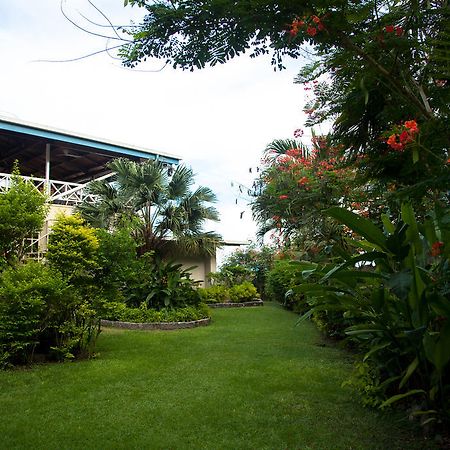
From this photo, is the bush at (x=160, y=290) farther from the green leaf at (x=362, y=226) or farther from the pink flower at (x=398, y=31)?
the pink flower at (x=398, y=31)

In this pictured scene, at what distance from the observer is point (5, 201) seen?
20.5ft

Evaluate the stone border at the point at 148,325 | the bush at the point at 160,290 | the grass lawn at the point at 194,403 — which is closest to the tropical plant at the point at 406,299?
the grass lawn at the point at 194,403

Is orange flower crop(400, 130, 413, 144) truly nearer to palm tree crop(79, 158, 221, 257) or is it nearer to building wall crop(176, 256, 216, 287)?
palm tree crop(79, 158, 221, 257)

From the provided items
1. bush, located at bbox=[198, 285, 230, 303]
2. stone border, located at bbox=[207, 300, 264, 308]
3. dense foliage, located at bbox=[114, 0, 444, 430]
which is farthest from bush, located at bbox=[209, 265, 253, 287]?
dense foliage, located at bbox=[114, 0, 444, 430]

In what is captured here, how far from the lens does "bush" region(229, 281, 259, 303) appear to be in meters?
16.4

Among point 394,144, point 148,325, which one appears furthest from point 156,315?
point 394,144

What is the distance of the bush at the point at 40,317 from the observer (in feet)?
19.2

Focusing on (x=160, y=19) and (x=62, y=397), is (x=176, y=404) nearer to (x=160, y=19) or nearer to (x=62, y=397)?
(x=62, y=397)

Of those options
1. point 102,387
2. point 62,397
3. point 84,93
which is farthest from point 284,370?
point 84,93

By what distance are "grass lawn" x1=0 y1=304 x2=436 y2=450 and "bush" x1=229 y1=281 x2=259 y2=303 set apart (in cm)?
901

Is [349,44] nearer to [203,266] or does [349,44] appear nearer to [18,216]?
[18,216]

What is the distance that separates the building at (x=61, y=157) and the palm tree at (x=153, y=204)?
1.14 metres

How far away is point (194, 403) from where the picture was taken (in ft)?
14.0

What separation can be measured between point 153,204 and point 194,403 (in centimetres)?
831
